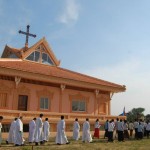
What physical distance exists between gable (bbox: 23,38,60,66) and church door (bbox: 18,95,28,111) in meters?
5.10

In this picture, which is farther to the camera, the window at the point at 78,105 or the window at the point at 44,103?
the window at the point at 78,105

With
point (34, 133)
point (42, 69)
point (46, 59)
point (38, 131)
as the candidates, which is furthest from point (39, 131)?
point (46, 59)

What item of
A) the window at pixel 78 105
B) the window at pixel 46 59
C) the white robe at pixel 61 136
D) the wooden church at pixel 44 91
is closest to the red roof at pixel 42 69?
the wooden church at pixel 44 91

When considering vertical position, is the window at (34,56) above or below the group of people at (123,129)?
above

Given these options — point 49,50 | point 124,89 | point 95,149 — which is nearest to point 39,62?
point 49,50

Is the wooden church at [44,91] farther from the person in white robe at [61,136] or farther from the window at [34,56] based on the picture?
the person in white robe at [61,136]

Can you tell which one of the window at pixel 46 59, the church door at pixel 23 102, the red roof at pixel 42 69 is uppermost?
the window at pixel 46 59

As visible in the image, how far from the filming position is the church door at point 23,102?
20.5 m

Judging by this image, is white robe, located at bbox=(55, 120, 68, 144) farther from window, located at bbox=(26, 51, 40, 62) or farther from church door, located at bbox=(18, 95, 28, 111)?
window, located at bbox=(26, 51, 40, 62)

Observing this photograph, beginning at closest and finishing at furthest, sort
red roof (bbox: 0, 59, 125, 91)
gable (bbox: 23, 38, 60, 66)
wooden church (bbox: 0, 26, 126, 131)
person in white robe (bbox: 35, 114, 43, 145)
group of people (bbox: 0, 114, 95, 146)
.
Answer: group of people (bbox: 0, 114, 95, 146), person in white robe (bbox: 35, 114, 43, 145), wooden church (bbox: 0, 26, 126, 131), red roof (bbox: 0, 59, 125, 91), gable (bbox: 23, 38, 60, 66)

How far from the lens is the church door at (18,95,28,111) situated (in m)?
20.5

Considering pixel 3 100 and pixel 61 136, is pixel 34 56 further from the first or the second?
pixel 61 136

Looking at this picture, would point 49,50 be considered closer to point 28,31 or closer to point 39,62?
point 39,62

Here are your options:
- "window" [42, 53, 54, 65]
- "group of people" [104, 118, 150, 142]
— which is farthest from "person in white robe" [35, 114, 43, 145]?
"window" [42, 53, 54, 65]
